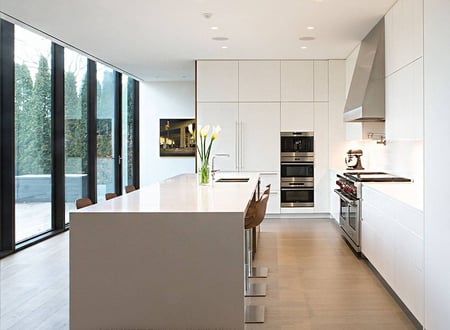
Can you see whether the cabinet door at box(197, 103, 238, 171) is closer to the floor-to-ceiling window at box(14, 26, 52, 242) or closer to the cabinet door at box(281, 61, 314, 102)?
the cabinet door at box(281, 61, 314, 102)

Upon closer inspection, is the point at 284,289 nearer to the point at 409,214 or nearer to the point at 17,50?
the point at 409,214

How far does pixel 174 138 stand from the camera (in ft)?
35.5

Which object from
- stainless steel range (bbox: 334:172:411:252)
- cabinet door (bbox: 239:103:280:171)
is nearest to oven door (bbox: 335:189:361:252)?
stainless steel range (bbox: 334:172:411:252)

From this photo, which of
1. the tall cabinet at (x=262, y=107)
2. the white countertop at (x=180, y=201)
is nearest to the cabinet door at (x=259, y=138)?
the tall cabinet at (x=262, y=107)

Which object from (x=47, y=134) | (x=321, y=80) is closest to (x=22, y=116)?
(x=47, y=134)

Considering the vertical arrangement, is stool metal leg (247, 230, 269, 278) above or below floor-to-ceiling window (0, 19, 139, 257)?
below

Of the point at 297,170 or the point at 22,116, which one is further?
the point at 297,170

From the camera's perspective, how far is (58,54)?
697 centimetres

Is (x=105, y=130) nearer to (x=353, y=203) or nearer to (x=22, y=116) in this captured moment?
(x=22, y=116)

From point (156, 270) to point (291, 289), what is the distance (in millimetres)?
1799

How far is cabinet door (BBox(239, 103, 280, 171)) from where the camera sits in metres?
8.12

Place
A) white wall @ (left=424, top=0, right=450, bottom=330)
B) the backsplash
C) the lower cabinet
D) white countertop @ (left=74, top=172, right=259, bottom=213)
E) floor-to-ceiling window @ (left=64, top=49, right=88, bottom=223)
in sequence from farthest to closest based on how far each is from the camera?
1. floor-to-ceiling window @ (left=64, top=49, right=88, bottom=223)
2. the backsplash
3. the lower cabinet
4. white countertop @ (left=74, top=172, right=259, bottom=213)
5. white wall @ (left=424, top=0, right=450, bottom=330)

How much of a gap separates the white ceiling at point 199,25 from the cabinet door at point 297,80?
234 mm

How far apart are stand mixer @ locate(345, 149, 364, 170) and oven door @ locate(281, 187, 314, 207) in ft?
2.79
